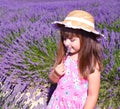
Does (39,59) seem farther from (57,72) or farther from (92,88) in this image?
(92,88)

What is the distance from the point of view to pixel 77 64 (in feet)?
9.61

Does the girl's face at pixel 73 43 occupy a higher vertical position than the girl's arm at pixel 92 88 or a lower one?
higher

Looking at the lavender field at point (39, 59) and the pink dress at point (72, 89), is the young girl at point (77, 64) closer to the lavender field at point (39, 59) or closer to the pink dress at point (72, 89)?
the pink dress at point (72, 89)

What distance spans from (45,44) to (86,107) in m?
1.78

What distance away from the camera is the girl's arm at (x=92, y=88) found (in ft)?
9.09

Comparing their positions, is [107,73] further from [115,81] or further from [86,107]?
[86,107]

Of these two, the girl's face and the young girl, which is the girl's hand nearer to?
the young girl

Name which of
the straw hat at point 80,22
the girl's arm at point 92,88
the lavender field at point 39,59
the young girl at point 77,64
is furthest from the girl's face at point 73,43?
the lavender field at point 39,59

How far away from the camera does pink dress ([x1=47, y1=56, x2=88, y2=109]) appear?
2955 millimetres

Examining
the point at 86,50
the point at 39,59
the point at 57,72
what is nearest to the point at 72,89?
the point at 57,72

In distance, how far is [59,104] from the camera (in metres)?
3.02

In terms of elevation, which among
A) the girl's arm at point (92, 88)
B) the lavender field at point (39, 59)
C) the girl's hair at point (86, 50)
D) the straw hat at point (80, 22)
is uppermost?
the straw hat at point (80, 22)

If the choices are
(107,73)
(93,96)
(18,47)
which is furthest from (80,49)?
(18,47)

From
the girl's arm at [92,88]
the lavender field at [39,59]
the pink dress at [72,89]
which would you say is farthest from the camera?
the lavender field at [39,59]
